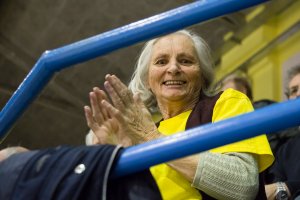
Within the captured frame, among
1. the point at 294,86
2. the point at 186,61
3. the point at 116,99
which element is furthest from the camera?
the point at 294,86

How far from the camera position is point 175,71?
1.58 metres

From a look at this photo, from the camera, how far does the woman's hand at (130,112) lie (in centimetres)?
111

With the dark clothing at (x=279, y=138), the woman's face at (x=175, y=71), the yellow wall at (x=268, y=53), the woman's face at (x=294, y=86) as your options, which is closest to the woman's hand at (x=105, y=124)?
the woman's face at (x=175, y=71)

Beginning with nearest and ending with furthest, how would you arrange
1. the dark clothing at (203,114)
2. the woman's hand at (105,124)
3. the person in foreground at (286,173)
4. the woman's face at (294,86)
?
A: the woman's hand at (105,124), the dark clothing at (203,114), the person in foreground at (286,173), the woman's face at (294,86)

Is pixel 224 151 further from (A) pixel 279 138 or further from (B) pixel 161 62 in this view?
(A) pixel 279 138

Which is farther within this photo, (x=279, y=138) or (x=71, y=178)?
(x=279, y=138)

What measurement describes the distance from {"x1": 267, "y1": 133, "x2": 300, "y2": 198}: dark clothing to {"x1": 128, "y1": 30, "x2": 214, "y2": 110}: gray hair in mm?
551

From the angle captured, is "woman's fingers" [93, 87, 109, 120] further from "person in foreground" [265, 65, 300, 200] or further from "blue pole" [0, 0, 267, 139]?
"person in foreground" [265, 65, 300, 200]

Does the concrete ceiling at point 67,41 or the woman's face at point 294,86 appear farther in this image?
the concrete ceiling at point 67,41

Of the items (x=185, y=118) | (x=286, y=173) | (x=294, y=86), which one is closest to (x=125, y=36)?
(x=185, y=118)

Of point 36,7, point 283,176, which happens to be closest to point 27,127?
point 36,7

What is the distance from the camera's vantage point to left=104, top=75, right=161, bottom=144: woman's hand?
1.11m

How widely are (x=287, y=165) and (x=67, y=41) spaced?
2.31 m

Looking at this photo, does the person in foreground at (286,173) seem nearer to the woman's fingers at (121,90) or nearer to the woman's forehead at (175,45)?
the woman's forehead at (175,45)
